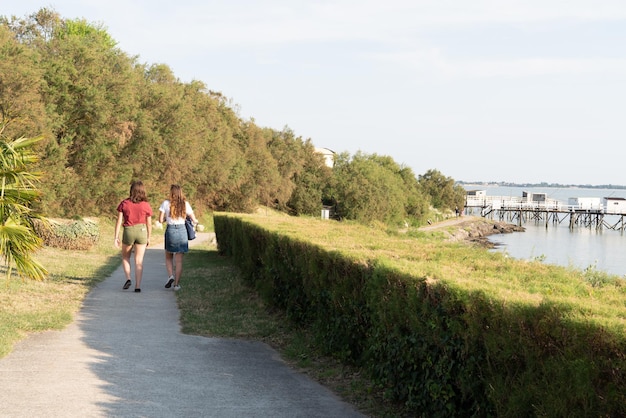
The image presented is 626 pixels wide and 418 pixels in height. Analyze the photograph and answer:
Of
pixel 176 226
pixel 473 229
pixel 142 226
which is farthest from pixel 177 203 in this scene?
pixel 473 229

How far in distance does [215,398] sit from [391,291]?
1840 millimetres

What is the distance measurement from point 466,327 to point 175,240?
9.20m

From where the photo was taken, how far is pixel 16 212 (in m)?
9.91

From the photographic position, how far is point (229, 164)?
55.7 meters

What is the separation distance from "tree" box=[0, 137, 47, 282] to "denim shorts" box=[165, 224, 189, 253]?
3.43 m

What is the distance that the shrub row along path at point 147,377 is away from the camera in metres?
5.94

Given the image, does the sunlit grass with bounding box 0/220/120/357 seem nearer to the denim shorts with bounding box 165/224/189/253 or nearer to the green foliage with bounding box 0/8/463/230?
the denim shorts with bounding box 165/224/189/253

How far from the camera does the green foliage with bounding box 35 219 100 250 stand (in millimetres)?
20406

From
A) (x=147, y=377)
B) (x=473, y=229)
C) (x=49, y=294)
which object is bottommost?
(x=473, y=229)

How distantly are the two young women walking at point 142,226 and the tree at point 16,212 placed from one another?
2753 millimetres

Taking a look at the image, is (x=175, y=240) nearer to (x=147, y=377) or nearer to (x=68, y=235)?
(x=147, y=377)

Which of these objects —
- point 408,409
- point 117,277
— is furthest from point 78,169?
point 408,409

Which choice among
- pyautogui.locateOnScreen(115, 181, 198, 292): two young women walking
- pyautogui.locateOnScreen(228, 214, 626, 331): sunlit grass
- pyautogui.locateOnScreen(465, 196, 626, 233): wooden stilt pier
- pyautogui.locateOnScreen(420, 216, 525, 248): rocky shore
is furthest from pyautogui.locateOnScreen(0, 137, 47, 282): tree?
pyautogui.locateOnScreen(465, 196, 626, 233): wooden stilt pier

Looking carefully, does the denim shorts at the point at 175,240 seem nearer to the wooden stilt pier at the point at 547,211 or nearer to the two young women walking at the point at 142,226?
the two young women walking at the point at 142,226
